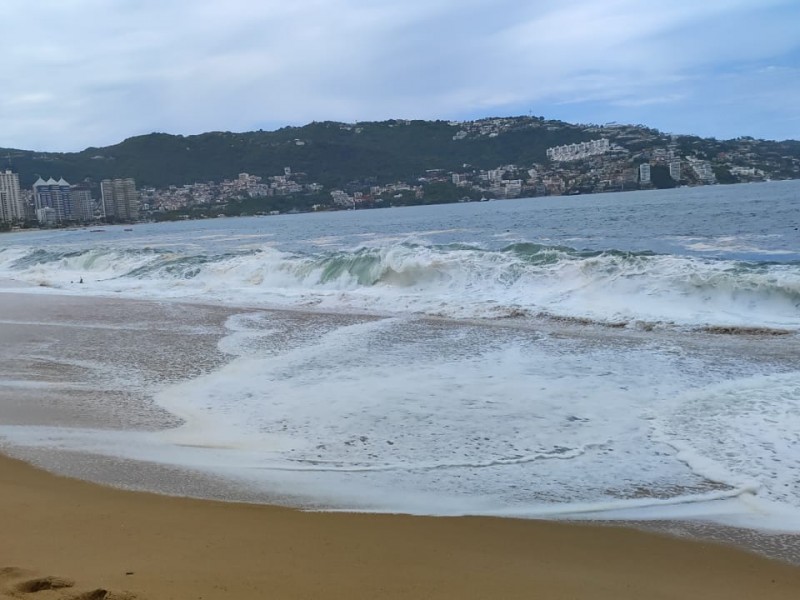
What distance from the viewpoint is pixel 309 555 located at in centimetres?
367

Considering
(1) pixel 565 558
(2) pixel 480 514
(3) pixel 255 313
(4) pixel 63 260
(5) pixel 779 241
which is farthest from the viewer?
(4) pixel 63 260

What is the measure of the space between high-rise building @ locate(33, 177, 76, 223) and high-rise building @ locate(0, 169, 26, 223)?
3.36 metres

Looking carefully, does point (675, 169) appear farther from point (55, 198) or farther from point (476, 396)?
point (55, 198)

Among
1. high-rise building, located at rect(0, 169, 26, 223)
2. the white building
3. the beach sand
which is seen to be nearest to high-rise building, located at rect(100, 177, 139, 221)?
high-rise building, located at rect(0, 169, 26, 223)

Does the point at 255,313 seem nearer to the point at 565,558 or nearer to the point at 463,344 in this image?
the point at 463,344

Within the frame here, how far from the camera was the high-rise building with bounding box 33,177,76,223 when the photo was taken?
5901 inches

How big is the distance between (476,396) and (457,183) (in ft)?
388

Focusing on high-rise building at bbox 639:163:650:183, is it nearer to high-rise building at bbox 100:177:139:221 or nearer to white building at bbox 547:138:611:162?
white building at bbox 547:138:611:162

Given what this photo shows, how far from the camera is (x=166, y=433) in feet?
20.2

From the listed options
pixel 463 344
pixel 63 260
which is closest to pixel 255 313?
pixel 463 344

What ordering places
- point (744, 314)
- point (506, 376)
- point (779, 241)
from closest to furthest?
point (506, 376), point (744, 314), point (779, 241)

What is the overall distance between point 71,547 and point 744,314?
11811 mm

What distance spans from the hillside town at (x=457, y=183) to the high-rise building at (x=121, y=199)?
0.21 metres

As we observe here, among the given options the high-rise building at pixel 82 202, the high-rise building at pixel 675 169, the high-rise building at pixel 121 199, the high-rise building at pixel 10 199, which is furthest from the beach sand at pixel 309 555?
the high-rise building at pixel 10 199
